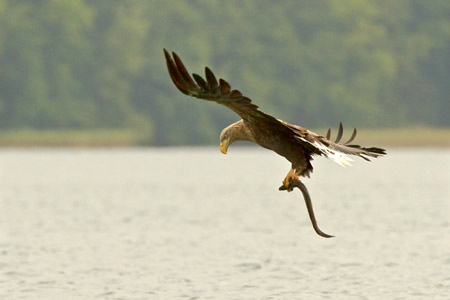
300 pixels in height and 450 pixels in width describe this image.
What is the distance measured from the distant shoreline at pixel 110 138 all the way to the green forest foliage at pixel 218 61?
28.4 inches

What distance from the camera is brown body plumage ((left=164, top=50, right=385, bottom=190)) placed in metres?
8.05

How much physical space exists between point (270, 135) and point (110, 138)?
60895mm

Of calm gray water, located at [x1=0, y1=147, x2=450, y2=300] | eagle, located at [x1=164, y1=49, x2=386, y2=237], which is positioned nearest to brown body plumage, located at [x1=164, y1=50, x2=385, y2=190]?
eagle, located at [x1=164, y1=49, x2=386, y2=237]

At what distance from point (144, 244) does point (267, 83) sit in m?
55.6

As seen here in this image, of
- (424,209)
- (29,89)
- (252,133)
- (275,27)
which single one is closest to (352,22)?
A: (275,27)

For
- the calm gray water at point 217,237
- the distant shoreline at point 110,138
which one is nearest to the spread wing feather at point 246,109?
the calm gray water at point 217,237

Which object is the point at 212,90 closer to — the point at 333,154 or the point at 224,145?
the point at 224,145

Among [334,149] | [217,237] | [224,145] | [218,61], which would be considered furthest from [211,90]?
[218,61]

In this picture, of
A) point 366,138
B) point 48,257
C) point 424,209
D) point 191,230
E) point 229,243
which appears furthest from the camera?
point 366,138

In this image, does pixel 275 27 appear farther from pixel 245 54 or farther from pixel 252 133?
pixel 252 133

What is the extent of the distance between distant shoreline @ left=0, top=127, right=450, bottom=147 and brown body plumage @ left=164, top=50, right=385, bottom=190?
57965 mm

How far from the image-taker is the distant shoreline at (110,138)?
67625 millimetres

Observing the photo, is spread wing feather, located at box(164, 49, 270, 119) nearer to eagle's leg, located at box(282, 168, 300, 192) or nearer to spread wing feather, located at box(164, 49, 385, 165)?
spread wing feather, located at box(164, 49, 385, 165)

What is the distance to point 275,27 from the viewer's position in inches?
3145
